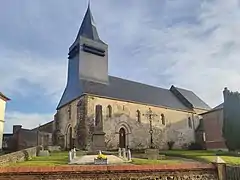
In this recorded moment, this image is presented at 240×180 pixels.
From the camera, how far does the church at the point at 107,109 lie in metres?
27.8

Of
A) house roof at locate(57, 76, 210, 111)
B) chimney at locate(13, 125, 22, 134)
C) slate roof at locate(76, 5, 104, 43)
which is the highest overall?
slate roof at locate(76, 5, 104, 43)

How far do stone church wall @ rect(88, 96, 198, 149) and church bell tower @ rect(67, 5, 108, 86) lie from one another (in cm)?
371

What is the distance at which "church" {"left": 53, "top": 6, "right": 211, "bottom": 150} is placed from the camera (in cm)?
2783

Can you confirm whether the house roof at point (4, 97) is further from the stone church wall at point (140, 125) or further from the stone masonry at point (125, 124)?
the stone church wall at point (140, 125)

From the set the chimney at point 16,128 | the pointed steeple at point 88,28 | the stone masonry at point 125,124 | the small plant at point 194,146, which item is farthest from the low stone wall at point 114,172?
the small plant at point 194,146

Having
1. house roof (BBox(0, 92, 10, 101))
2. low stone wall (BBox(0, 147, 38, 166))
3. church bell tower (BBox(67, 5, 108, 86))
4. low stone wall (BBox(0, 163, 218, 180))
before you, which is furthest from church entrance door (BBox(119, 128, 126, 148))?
low stone wall (BBox(0, 163, 218, 180))

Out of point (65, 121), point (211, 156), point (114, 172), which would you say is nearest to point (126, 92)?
point (65, 121)

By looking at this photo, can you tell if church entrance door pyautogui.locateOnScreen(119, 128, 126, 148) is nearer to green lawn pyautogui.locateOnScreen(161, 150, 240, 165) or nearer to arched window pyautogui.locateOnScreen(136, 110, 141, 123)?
arched window pyautogui.locateOnScreen(136, 110, 141, 123)

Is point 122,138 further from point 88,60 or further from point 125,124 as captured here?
point 88,60

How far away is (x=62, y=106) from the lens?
3219 cm

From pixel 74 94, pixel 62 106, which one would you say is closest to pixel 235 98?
pixel 74 94

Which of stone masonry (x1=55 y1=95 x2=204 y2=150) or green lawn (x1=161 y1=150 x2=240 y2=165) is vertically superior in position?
stone masonry (x1=55 y1=95 x2=204 y2=150)

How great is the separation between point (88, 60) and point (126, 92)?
20.9ft

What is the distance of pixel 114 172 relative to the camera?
8258 millimetres
